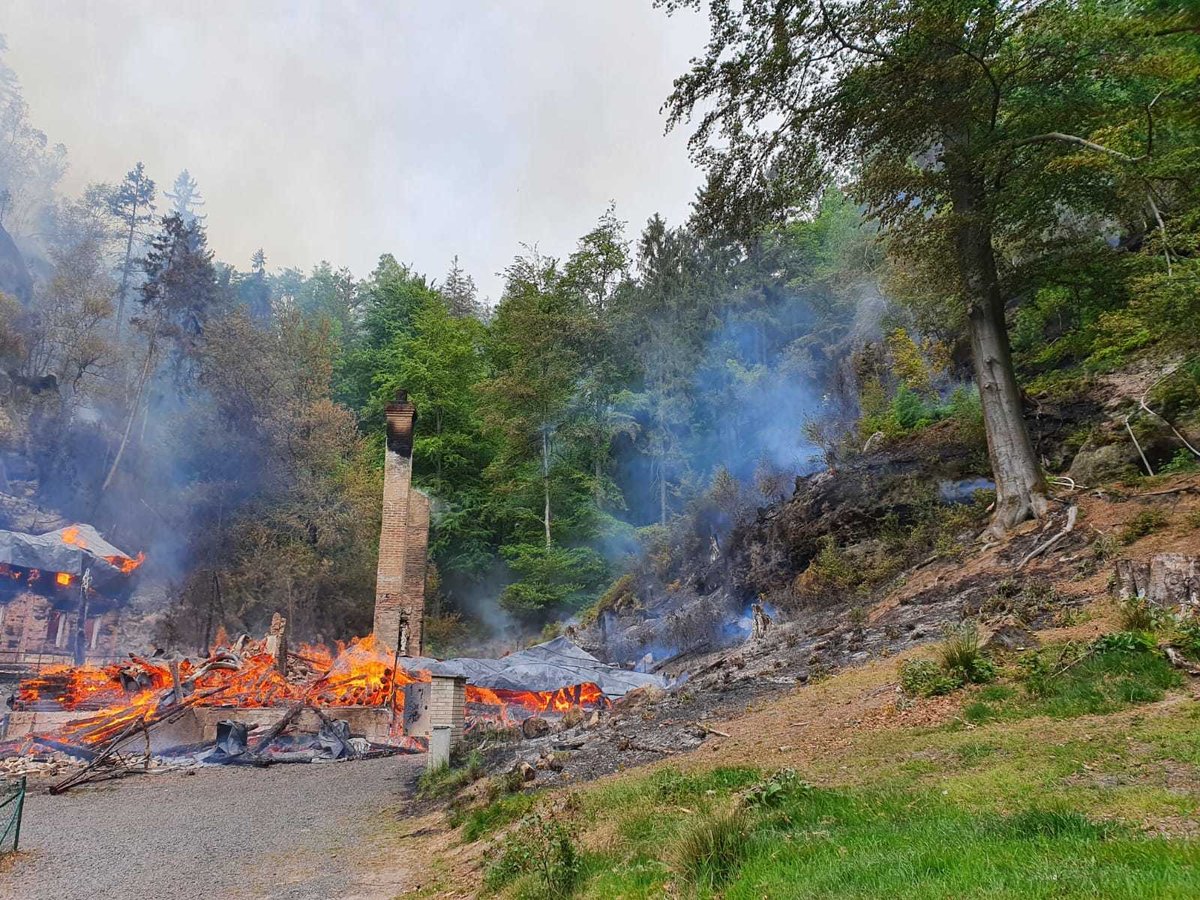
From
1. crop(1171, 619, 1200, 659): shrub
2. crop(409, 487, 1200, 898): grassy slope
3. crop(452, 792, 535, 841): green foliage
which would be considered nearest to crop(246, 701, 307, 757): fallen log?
crop(409, 487, 1200, 898): grassy slope

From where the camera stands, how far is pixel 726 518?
2602cm

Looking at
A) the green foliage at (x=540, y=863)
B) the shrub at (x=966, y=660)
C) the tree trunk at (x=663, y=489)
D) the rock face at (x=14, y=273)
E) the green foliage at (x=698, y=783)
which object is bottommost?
the green foliage at (x=540, y=863)

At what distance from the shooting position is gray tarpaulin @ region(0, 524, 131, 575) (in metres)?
25.5

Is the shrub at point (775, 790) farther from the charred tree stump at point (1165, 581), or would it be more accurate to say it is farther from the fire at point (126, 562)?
the fire at point (126, 562)

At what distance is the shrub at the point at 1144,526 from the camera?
388 inches

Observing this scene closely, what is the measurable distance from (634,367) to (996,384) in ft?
80.2

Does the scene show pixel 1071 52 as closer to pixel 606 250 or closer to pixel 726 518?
pixel 726 518

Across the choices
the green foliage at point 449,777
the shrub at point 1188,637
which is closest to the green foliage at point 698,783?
the shrub at point 1188,637

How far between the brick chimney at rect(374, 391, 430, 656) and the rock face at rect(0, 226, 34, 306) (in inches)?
1195

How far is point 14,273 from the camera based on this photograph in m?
41.9

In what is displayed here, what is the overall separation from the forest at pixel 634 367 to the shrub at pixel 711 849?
9.96 metres

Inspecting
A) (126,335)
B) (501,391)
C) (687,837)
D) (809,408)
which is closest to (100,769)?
(687,837)

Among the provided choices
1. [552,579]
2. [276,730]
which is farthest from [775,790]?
[552,579]

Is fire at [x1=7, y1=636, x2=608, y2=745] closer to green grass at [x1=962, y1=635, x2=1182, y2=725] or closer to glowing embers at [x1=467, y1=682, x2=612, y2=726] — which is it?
glowing embers at [x1=467, y1=682, x2=612, y2=726]
